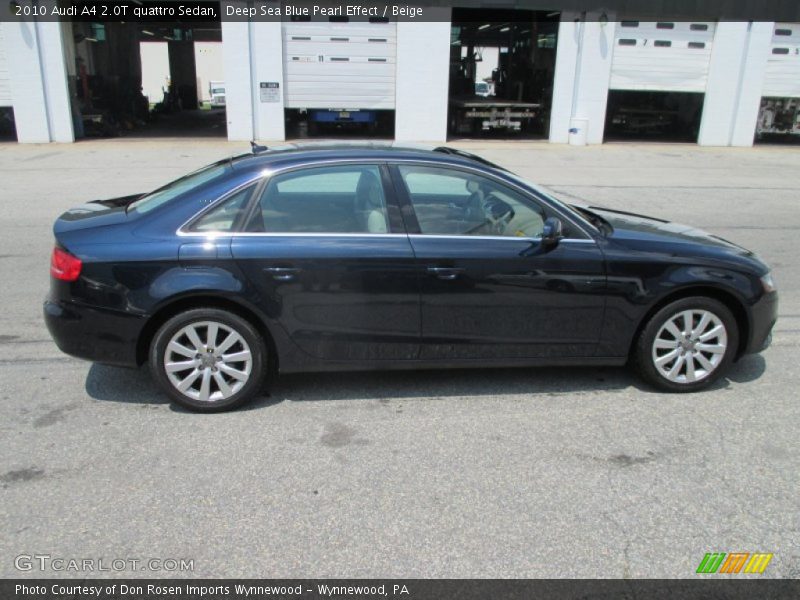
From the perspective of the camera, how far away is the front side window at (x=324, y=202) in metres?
4.02

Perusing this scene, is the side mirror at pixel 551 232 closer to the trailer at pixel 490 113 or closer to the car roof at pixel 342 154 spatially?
the car roof at pixel 342 154

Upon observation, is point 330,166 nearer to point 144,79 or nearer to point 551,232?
point 551,232

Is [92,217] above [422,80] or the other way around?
the other way around

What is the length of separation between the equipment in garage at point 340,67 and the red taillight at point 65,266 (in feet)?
55.1

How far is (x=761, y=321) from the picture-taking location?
4.31 meters

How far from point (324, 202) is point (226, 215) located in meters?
0.61

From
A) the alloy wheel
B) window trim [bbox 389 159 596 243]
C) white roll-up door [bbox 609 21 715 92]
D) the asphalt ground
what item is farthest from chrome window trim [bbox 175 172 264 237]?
white roll-up door [bbox 609 21 715 92]

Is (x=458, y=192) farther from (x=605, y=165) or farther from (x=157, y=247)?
(x=605, y=165)

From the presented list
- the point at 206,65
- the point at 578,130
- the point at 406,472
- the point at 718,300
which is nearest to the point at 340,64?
the point at 578,130

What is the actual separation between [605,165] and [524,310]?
44.6 ft

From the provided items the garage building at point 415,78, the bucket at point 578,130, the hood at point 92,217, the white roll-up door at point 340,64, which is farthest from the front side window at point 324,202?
the bucket at point 578,130

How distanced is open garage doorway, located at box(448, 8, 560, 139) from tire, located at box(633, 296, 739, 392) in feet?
59.8

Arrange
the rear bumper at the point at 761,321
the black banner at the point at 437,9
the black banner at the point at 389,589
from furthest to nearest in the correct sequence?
1. the black banner at the point at 437,9
2. the rear bumper at the point at 761,321
3. the black banner at the point at 389,589

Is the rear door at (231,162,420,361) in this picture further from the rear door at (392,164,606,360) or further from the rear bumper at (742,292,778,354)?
the rear bumper at (742,292,778,354)
